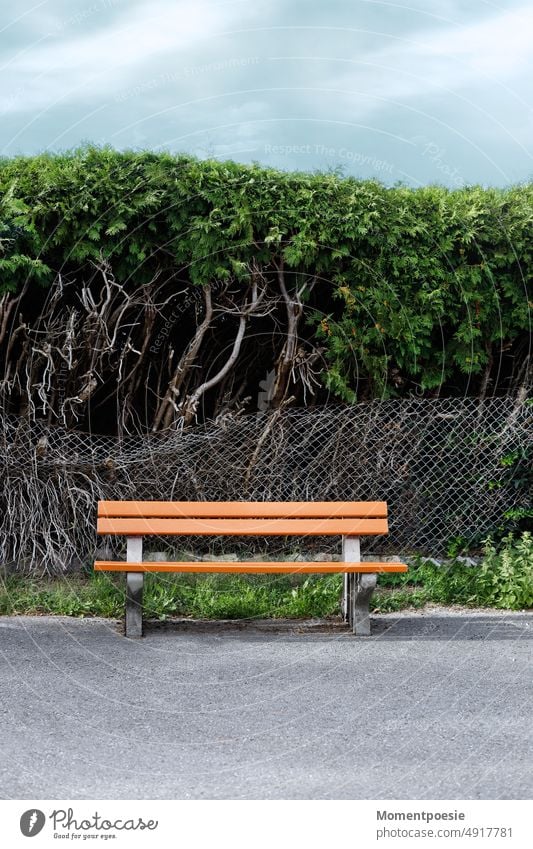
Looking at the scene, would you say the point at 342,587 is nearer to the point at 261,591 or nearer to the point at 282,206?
the point at 261,591

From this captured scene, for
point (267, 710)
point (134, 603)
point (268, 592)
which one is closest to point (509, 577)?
point (268, 592)

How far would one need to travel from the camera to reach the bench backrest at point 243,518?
6488 millimetres

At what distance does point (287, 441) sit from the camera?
7.87 m

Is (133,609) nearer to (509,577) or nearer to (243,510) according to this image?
(243,510)

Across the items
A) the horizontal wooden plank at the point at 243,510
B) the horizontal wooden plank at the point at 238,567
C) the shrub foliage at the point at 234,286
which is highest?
the shrub foliage at the point at 234,286

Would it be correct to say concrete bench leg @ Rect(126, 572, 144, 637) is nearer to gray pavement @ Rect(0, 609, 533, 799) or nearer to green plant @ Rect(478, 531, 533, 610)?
gray pavement @ Rect(0, 609, 533, 799)

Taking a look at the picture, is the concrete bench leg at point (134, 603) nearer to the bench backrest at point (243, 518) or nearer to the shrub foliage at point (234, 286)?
the bench backrest at point (243, 518)

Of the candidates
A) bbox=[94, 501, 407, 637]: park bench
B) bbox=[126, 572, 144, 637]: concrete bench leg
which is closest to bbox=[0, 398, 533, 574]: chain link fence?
bbox=[94, 501, 407, 637]: park bench

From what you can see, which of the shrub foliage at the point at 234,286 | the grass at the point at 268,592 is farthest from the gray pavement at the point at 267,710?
the shrub foliage at the point at 234,286

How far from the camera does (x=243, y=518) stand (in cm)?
693

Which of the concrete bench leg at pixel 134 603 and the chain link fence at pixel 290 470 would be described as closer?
the concrete bench leg at pixel 134 603

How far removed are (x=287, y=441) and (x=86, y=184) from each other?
101 inches

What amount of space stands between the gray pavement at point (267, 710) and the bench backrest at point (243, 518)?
0.69 metres

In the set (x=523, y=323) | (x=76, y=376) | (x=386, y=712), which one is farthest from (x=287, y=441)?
(x=386, y=712)
